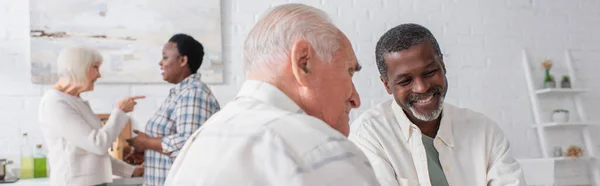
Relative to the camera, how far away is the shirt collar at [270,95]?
88cm

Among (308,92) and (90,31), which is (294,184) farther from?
(90,31)

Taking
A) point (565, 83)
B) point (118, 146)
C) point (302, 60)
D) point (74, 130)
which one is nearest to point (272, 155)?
point (302, 60)

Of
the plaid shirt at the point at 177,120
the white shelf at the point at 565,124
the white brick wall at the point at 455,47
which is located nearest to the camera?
the plaid shirt at the point at 177,120

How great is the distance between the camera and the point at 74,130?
2.58 m

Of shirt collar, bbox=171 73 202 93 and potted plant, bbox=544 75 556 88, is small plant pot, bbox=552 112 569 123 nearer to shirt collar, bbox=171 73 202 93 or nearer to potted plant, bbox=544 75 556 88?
potted plant, bbox=544 75 556 88

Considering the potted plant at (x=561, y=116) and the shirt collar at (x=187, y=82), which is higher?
the shirt collar at (x=187, y=82)

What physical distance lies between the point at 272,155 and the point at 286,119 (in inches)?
2.6

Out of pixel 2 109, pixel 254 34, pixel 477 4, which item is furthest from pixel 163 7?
pixel 254 34

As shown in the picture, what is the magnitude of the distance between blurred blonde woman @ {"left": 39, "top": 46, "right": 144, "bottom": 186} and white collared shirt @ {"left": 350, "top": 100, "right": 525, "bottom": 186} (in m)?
1.42

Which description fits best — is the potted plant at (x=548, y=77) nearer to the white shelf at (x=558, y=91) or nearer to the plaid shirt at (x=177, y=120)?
the white shelf at (x=558, y=91)

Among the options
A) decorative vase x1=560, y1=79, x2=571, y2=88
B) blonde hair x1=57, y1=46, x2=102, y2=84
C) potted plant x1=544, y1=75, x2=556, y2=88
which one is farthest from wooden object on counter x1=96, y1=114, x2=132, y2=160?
decorative vase x1=560, y1=79, x2=571, y2=88

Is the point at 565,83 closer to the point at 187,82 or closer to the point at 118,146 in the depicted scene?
the point at 187,82

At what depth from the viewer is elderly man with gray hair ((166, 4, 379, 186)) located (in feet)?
2.46

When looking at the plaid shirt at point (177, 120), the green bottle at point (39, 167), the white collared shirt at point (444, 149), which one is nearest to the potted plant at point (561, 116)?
the plaid shirt at point (177, 120)
